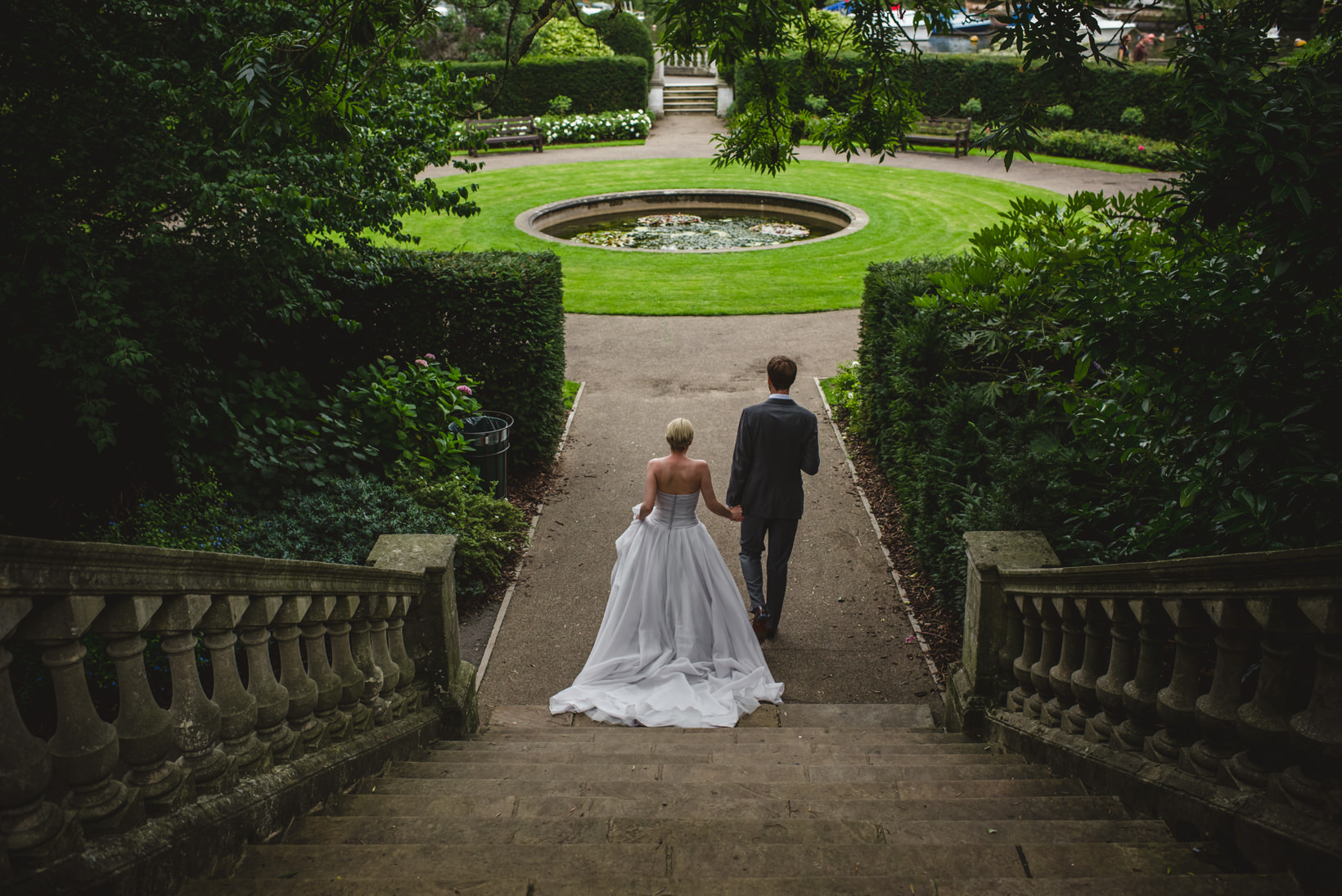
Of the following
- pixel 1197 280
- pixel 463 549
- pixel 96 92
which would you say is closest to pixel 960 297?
pixel 1197 280

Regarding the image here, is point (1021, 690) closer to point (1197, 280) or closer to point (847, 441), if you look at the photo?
point (1197, 280)

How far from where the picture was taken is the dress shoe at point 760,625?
254 inches

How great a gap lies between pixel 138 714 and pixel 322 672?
3.54 ft

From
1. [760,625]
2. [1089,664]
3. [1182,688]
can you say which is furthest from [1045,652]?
[760,625]

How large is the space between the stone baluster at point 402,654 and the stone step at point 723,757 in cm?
27

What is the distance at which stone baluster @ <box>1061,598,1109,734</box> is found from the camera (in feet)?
11.5

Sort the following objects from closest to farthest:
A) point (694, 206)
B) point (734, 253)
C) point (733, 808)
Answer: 1. point (733, 808)
2. point (734, 253)
3. point (694, 206)

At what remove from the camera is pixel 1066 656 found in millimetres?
3799

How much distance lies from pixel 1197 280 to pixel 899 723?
321 cm

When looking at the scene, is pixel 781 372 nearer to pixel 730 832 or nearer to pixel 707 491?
pixel 707 491

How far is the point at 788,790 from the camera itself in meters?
3.70

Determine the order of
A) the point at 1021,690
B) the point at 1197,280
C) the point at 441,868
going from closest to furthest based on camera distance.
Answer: the point at 441,868 < the point at 1197,280 < the point at 1021,690

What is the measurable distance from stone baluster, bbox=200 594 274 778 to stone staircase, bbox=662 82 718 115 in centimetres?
3685

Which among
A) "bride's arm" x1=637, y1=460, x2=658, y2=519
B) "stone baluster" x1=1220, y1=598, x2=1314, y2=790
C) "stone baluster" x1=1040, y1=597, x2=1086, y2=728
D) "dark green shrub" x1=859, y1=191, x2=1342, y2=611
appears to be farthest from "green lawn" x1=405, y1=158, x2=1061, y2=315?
"stone baluster" x1=1220, y1=598, x2=1314, y2=790
